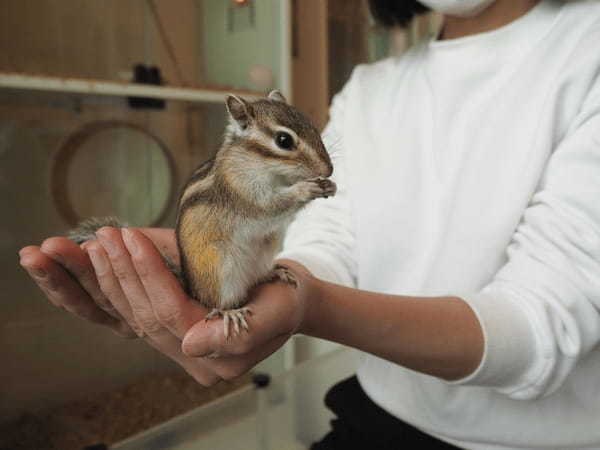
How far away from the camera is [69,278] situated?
58cm

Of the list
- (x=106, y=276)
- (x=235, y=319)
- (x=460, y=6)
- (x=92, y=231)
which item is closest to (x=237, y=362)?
(x=235, y=319)

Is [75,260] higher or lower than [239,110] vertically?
lower

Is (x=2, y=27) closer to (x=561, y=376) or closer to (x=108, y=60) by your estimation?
(x=108, y=60)

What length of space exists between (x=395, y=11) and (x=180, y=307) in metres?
0.91

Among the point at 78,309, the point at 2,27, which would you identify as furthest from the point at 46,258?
the point at 2,27

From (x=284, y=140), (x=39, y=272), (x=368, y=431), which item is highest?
(x=284, y=140)

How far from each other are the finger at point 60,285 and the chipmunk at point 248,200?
122mm

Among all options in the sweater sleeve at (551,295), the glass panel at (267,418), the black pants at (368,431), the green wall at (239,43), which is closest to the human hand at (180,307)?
the sweater sleeve at (551,295)

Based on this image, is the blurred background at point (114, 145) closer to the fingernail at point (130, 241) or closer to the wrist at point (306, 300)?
the wrist at point (306, 300)

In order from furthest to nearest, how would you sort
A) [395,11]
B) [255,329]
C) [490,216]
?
[395,11]
[490,216]
[255,329]

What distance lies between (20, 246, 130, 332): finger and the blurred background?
67 cm

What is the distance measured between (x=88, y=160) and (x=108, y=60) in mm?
321

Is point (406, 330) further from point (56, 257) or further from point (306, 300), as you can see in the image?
point (56, 257)

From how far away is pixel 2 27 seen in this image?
1401 mm
